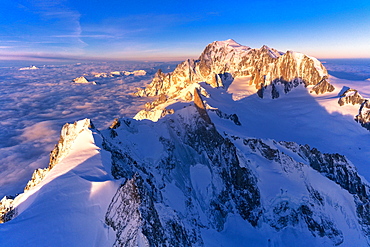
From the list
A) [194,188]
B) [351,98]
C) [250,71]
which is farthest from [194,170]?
[250,71]

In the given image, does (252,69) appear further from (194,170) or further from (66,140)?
(66,140)

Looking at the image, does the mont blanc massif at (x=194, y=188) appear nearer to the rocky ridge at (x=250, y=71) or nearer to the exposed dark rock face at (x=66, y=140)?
the exposed dark rock face at (x=66, y=140)

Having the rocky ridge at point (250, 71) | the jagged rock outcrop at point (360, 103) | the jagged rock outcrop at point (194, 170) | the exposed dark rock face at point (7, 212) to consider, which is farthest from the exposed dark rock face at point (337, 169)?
the exposed dark rock face at point (7, 212)

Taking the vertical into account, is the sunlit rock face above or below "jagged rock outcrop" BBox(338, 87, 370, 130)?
above

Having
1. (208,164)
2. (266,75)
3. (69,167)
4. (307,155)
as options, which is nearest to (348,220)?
(307,155)

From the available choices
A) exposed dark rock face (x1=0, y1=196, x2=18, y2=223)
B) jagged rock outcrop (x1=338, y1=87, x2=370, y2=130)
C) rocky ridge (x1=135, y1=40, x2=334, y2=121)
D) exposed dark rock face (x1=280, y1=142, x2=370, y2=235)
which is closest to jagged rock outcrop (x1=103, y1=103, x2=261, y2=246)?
exposed dark rock face (x1=0, y1=196, x2=18, y2=223)

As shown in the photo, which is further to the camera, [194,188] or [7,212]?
[194,188]

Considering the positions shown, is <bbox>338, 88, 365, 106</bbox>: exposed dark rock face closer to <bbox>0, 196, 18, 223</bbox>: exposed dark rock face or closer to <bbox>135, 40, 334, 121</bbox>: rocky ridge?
<bbox>135, 40, 334, 121</bbox>: rocky ridge
